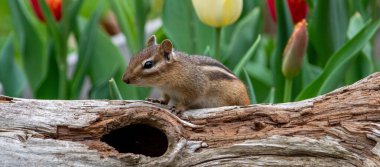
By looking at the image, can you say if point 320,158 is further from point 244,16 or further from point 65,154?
point 244,16

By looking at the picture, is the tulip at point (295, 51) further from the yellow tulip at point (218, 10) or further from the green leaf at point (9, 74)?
the green leaf at point (9, 74)

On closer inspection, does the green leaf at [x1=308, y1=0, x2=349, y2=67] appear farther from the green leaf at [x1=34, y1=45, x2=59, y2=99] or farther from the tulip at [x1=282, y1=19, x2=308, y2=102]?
the green leaf at [x1=34, y1=45, x2=59, y2=99]

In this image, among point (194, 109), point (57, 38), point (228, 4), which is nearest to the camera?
point (194, 109)

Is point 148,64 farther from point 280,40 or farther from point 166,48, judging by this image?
point 280,40

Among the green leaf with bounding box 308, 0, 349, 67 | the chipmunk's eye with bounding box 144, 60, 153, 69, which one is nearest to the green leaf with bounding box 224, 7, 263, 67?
the green leaf with bounding box 308, 0, 349, 67

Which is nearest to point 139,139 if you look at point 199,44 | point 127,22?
point 199,44

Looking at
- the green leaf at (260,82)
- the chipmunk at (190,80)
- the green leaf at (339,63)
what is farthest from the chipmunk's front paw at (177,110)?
the green leaf at (260,82)

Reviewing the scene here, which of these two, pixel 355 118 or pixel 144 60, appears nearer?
pixel 355 118

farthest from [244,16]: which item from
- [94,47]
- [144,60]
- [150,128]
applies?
[150,128]
